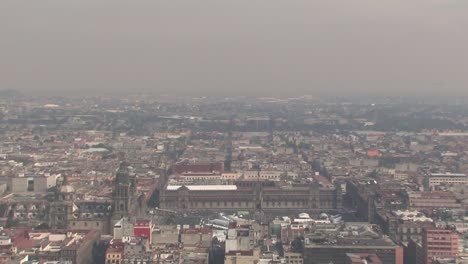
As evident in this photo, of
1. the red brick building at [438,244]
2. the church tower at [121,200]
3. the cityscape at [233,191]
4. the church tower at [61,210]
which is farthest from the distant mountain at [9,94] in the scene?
the red brick building at [438,244]

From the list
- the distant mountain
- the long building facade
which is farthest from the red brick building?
the distant mountain

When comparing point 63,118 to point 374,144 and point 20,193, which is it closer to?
point 374,144

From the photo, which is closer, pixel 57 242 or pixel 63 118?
pixel 57 242

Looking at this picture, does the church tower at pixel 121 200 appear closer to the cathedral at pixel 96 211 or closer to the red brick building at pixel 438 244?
the cathedral at pixel 96 211

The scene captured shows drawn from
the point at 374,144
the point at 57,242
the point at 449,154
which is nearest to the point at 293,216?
the point at 57,242

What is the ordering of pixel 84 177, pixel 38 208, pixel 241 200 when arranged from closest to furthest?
pixel 38 208 < pixel 241 200 < pixel 84 177

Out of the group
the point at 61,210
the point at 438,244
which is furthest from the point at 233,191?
the point at 438,244
